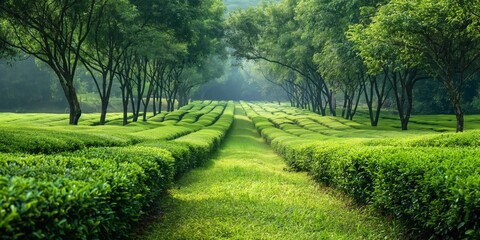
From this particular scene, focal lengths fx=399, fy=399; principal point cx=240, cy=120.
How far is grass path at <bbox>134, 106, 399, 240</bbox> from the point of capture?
310 inches

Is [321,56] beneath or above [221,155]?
above

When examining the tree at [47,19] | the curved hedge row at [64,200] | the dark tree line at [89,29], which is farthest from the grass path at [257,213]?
the dark tree line at [89,29]

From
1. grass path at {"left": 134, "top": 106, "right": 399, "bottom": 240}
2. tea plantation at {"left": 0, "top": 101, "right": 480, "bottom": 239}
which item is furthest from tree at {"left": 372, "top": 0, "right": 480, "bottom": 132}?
grass path at {"left": 134, "top": 106, "right": 399, "bottom": 240}

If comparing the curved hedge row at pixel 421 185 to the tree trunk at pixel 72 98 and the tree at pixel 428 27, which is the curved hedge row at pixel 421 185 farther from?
the tree trunk at pixel 72 98

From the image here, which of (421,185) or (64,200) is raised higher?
(64,200)

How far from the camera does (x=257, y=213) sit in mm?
9219

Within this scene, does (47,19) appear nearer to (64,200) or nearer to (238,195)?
(238,195)

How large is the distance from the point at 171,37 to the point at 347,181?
2628cm

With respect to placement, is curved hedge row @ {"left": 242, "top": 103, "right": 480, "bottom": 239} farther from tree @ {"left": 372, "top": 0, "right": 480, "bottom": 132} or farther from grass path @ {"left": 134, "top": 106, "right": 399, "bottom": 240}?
tree @ {"left": 372, "top": 0, "right": 480, "bottom": 132}

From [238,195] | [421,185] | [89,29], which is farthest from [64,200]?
[89,29]

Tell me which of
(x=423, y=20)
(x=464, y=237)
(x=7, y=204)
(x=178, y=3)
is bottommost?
(x=464, y=237)

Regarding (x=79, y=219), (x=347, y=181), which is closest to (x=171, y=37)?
(x=347, y=181)

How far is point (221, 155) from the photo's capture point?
24078mm

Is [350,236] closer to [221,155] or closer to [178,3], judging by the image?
[221,155]
